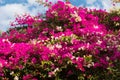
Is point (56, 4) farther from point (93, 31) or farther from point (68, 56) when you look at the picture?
point (68, 56)

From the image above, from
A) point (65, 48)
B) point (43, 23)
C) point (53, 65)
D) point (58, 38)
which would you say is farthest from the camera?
point (43, 23)

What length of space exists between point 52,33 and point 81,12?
225 centimetres

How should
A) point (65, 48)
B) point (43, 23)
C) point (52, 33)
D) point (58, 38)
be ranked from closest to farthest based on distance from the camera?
1. point (65, 48)
2. point (58, 38)
3. point (52, 33)
4. point (43, 23)

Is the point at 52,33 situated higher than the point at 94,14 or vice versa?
the point at 94,14

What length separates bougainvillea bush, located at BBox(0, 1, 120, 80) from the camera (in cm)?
1123

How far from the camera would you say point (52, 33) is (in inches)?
549

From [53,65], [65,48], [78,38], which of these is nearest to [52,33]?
[78,38]

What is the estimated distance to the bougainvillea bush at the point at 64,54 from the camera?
11.2m

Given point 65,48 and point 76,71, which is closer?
point 76,71

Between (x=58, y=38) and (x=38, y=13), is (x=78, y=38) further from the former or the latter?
(x=38, y=13)

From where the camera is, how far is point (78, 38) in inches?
536

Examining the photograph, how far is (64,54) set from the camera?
11.7 m

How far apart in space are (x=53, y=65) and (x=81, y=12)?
4.83 meters

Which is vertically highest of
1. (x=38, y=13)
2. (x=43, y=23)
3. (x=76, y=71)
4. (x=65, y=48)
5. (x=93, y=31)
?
(x=38, y=13)
